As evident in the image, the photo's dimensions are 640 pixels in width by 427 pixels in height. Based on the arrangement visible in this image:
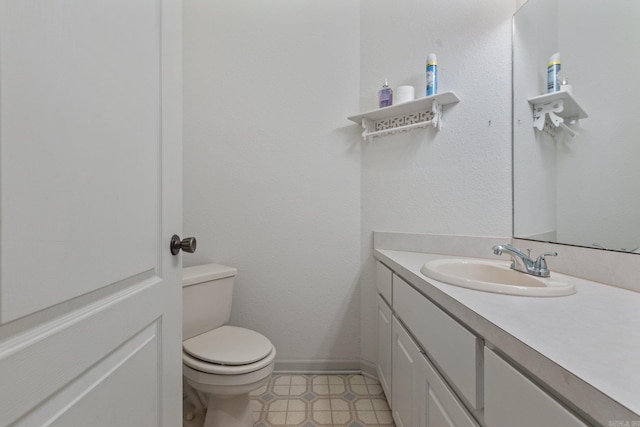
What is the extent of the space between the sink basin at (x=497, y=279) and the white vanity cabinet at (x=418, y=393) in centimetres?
28

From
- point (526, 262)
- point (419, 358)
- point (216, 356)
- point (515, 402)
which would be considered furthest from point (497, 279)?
point (216, 356)

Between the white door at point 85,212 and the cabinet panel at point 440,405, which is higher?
the white door at point 85,212

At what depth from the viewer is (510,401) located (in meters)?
0.50

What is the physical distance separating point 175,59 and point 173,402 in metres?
1.02

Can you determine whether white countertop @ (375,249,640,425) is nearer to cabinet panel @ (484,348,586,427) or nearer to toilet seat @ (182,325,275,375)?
cabinet panel @ (484,348,586,427)

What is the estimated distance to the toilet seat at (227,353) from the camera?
1.12 m

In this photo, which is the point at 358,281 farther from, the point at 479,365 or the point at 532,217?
the point at 479,365

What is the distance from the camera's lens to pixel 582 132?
3.31 ft

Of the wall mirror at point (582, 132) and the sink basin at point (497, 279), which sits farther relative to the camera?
the wall mirror at point (582, 132)

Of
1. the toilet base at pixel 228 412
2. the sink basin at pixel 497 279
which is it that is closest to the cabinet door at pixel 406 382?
the sink basin at pixel 497 279

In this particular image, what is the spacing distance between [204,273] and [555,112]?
1776 millimetres

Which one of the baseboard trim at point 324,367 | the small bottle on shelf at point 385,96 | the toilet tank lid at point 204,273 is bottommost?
the baseboard trim at point 324,367

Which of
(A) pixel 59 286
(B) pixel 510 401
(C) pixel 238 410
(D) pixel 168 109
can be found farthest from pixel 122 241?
(C) pixel 238 410

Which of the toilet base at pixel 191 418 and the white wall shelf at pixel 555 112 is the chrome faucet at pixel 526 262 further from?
the toilet base at pixel 191 418
